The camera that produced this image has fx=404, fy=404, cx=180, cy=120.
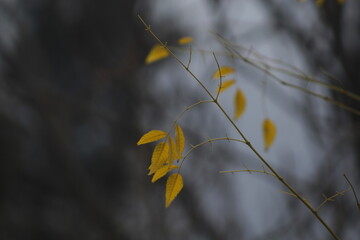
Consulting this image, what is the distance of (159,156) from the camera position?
235 mm

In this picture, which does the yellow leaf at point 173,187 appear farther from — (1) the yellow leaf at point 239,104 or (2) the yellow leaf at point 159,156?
(1) the yellow leaf at point 239,104

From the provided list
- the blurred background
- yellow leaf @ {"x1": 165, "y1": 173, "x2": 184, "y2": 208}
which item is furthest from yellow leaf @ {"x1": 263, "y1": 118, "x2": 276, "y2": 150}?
the blurred background

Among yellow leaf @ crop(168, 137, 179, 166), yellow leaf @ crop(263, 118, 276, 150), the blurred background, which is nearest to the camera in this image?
yellow leaf @ crop(168, 137, 179, 166)

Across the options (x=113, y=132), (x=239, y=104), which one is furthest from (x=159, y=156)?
(x=113, y=132)

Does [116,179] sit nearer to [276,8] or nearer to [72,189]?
[72,189]

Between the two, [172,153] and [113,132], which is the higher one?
[113,132]

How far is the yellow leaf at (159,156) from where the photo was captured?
23 centimetres

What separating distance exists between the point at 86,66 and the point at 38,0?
336 mm

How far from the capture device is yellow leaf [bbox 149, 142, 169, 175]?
232 mm

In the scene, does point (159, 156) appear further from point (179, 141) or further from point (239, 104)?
point (239, 104)

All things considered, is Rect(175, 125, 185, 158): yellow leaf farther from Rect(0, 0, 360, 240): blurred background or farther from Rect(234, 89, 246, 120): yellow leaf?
Rect(0, 0, 360, 240): blurred background

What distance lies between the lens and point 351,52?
3.84 feet

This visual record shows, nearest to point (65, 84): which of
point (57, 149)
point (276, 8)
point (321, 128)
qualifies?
point (57, 149)

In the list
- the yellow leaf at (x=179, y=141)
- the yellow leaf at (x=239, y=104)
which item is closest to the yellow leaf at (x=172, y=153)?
the yellow leaf at (x=179, y=141)
